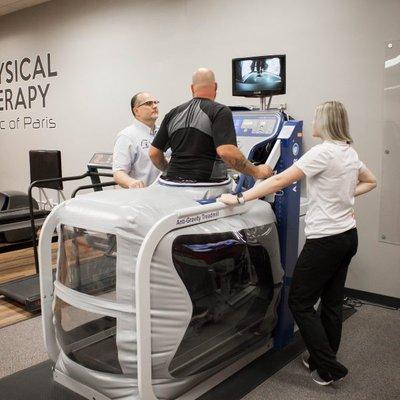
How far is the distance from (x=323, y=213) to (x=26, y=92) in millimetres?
6025

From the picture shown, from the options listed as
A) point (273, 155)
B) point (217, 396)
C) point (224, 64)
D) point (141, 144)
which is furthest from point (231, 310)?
point (224, 64)

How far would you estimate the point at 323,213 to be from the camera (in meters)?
2.63

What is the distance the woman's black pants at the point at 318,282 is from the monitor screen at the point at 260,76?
1259 mm

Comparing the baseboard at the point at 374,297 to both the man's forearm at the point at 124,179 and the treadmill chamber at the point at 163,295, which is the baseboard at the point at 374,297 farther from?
the man's forearm at the point at 124,179

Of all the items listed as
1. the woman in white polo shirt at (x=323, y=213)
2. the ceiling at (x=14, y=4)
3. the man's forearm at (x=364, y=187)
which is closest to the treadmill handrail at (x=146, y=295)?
the woman in white polo shirt at (x=323, y=213)

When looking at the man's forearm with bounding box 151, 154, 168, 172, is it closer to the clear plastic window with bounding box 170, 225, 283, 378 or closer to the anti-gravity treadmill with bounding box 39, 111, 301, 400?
the anti-gravity treadmill with bounding box 39, 111, 301, 400

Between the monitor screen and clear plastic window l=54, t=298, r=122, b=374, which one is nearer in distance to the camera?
clear plastic window l=54, t=298, r=122, b=374

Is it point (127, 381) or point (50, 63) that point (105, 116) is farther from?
point (127, 381)

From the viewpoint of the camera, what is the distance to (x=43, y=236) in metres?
2.64

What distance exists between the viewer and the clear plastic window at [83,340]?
102 inches

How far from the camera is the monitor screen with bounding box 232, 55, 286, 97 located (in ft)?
11.0

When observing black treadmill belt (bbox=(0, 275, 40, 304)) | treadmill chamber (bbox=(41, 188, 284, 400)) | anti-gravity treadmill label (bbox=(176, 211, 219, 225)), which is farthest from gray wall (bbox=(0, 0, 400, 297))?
black treadmill belt (bbox=(0, 275, 40, 304))

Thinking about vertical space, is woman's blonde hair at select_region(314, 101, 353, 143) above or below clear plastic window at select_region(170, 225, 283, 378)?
above

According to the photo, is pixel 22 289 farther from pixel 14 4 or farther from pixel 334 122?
pixel 14 4
